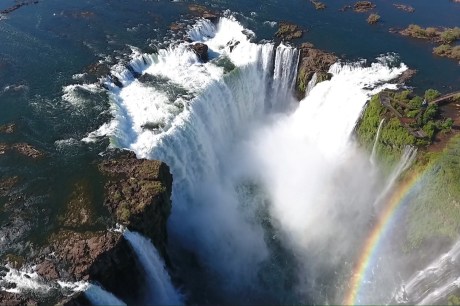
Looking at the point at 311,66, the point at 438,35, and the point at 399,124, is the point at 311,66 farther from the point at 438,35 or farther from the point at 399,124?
the point at 438,35

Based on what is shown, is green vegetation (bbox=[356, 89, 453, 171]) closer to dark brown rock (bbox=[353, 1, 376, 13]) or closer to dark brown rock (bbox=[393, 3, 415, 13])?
dark brown rock (bbox=[353, 1, 376, 13])

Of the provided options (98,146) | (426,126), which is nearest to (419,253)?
(426,126)

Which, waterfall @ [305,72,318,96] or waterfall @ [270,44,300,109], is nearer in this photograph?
waterfall @ [305,72,318,96]

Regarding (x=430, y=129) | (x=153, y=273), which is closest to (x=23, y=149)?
(x=153, y=273)

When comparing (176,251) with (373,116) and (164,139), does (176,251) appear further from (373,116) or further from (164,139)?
(373,116)

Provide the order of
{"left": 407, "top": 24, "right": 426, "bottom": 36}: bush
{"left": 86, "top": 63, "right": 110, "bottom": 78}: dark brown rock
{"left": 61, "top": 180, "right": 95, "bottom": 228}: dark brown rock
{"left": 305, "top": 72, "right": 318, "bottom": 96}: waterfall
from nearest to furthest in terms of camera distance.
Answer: {"left": 61, "top": 180, "right": 95, "bottom": 228}: dark brown rock
{"left": 86, "top": 63, "right": 110, "bottom": 78}: dark brown rock
{"left": 305, "top": 72, "right": 318, "bottom": 96}: waterfall
{"left": 407, "top": 24, "right": 426, "bottom": 36}: bush

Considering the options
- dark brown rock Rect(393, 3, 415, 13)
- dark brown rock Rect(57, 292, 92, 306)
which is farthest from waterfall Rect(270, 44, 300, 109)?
dark brown rock Rect(57, 292, 92, 306)
